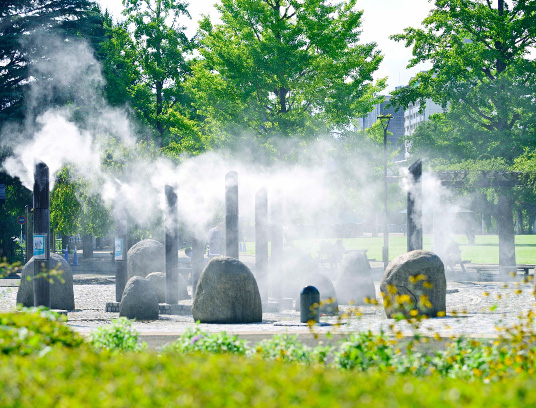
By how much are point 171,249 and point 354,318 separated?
545 centimetres

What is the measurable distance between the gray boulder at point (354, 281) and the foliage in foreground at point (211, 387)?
39.0 feet

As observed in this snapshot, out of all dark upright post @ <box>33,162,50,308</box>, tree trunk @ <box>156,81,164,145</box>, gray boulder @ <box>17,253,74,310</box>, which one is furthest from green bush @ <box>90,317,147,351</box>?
tree trunk @ <box>156,81,164,145</box>

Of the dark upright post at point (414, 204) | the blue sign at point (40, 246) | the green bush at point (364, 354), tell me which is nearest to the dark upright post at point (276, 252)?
the dark upright post at point (414, 204)

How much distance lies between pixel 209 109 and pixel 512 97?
11.1m

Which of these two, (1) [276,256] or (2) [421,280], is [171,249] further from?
(2) [421,280]

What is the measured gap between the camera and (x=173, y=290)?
15945mm

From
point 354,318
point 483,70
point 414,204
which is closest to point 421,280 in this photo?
point 354,318

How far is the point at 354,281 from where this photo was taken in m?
17.0

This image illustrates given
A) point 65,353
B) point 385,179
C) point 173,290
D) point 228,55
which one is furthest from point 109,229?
point 65,353

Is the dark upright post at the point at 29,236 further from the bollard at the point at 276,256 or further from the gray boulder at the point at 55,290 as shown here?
the gray boulder at the point at 55,290

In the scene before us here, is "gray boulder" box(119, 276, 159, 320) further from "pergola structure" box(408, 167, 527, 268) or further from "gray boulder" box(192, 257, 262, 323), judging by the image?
"pergola structure" box(408, 167, 527, 268)

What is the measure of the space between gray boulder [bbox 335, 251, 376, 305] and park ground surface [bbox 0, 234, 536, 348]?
4.48 feet

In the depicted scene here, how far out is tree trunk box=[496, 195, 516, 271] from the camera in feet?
83.4

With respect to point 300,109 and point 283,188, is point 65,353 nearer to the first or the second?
point 300,109
